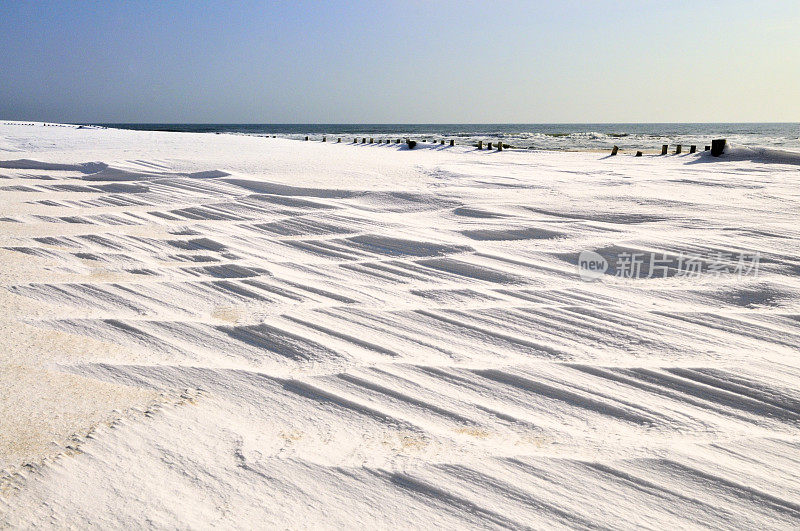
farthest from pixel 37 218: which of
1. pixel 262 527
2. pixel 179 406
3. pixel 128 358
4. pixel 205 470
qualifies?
pixel 262 527

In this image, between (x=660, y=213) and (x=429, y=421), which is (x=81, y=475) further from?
(x=660, y=213)

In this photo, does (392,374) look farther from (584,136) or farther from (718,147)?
(584,136)

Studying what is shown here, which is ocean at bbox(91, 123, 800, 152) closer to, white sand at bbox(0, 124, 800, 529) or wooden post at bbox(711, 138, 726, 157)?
wooden post at bbox(711, 138, 726, 157)

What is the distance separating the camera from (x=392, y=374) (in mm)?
1733

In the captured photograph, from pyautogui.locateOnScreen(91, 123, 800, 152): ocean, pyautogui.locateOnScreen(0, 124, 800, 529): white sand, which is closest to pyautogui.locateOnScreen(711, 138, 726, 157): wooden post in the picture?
pyautogui.locateOnScreen(91, 123, 800, 152): ocean

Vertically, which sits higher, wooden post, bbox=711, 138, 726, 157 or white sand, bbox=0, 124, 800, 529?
wooden post, bbox=711, 138, 726, 157

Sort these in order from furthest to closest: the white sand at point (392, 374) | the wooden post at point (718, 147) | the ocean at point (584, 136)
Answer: the ocean at point (584, 136) < the wooden post at point (718, 147) < the white sand at point (392, 374)

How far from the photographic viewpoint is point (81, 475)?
48.5 inches

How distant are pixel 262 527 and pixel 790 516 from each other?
1.17 meters

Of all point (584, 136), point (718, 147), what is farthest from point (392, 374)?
point (584, 136)

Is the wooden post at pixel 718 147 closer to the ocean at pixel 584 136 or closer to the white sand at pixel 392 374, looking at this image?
the ocean at pixel 584 136

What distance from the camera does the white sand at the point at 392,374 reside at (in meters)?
1.21

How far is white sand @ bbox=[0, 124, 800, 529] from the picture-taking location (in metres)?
1.21

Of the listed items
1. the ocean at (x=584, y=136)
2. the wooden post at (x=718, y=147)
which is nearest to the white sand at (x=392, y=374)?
the wooden post at (x=718, y=147)
